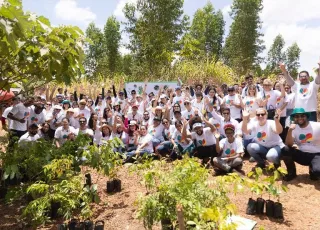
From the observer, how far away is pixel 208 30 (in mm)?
35531

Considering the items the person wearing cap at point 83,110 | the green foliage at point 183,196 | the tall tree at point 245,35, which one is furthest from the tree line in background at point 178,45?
the green foliage at point 183,196

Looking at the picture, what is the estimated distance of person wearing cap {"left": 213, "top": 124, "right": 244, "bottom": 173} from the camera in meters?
5.79

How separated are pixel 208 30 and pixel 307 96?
3113cm

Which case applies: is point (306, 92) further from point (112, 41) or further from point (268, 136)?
point (112, 41)

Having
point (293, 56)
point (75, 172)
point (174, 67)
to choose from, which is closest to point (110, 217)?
point (75, 172)

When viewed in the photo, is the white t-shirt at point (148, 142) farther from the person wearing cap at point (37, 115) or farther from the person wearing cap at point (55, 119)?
the person wearing cap at point (37, 115)

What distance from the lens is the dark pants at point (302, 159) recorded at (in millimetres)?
5203

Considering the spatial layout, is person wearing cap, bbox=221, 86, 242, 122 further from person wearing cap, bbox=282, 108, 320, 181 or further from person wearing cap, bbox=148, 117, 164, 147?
person wearing cap, bbox=282, 108, 320, 181

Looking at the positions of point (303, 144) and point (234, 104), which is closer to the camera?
point (303, 144)

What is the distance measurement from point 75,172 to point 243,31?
2682 cm

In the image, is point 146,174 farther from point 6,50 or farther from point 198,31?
point 198,31

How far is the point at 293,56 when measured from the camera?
39531mm

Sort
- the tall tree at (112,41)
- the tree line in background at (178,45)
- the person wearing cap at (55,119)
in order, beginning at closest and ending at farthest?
the person wearing cap at (55,119)
the tree line in background at (178,45)
the tall tree at (112,41)

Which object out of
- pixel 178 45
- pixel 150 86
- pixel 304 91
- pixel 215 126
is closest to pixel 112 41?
pixel 178 45
